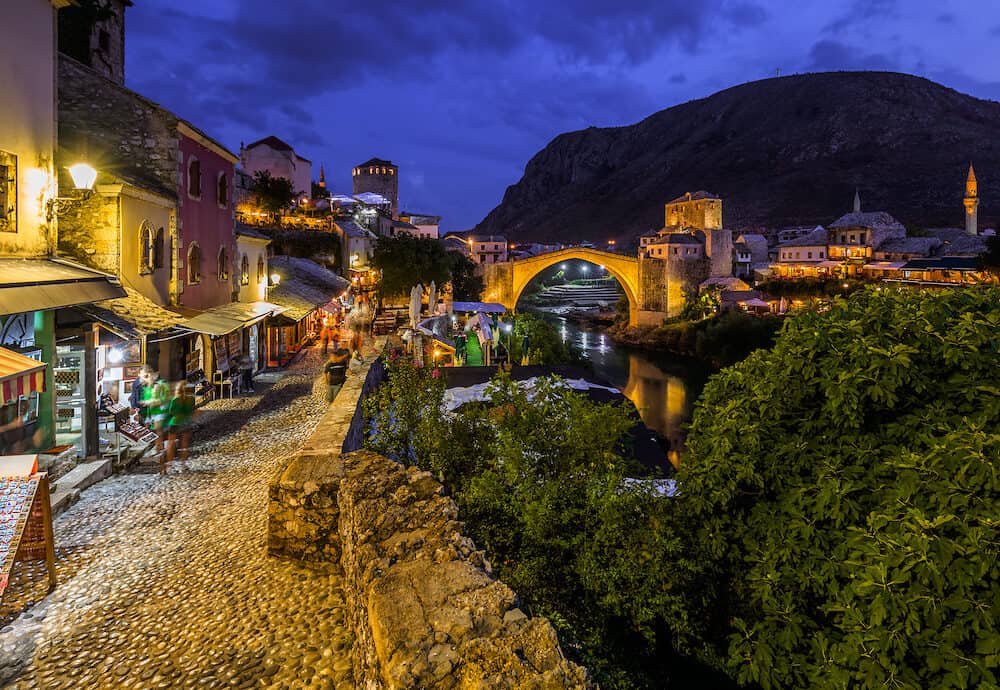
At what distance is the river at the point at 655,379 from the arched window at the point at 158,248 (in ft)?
55.7

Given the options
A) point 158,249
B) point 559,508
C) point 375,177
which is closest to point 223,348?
point 158,249

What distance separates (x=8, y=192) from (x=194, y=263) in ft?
17.9

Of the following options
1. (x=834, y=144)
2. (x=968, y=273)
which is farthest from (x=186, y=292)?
(x=834, y=144)

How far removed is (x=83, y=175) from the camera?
8414mm

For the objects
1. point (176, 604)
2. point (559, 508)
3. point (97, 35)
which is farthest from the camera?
point (97, 35)

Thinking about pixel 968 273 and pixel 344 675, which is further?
pixel 968 273

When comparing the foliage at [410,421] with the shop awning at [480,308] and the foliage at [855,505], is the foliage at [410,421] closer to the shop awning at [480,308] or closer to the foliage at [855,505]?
the foliage at [855,505]

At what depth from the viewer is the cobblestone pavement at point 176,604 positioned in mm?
3814

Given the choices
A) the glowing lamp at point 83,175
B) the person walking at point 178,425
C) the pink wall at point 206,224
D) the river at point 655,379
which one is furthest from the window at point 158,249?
the river at point 655,379

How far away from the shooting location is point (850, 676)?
3.34 m

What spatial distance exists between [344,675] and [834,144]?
138 metres

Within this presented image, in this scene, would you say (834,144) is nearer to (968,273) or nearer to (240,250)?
(968,273)

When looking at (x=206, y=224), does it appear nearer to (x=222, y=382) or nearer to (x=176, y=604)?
(x=222, y=382)

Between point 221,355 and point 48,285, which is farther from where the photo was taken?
point 221,355
